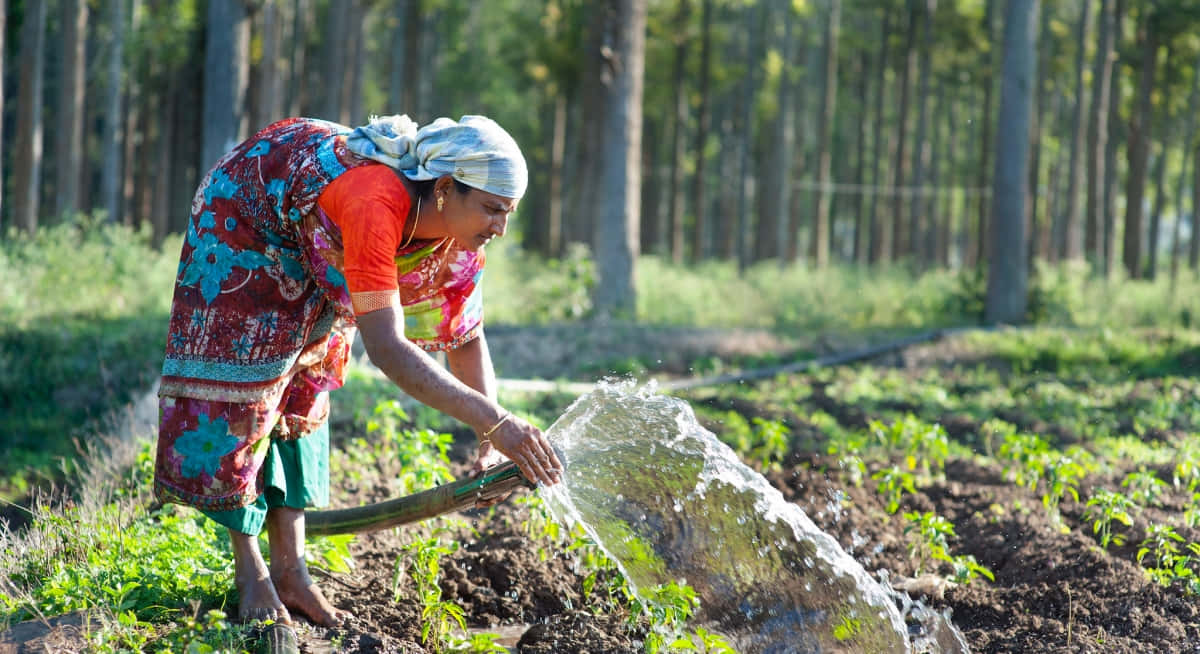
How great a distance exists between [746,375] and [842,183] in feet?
97.1

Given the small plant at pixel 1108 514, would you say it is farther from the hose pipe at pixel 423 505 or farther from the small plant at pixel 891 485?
the hose pipe at pixel 423 505

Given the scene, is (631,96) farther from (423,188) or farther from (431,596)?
(423,188)

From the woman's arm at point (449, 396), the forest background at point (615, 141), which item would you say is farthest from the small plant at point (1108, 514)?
the forest background at point (615, 141)

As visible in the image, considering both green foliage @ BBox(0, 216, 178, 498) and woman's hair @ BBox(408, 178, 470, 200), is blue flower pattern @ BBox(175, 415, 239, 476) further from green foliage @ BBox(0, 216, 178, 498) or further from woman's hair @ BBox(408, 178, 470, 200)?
green foliage @ BBox(0, 216, 178, 498)

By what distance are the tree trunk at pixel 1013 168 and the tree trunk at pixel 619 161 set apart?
171 inches

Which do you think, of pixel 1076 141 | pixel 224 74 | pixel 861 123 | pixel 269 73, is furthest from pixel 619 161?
pixel 861 123

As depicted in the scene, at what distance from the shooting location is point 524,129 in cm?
3300

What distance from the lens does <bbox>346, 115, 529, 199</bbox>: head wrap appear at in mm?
2740

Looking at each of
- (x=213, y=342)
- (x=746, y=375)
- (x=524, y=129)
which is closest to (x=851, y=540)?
(x=213, y=342)

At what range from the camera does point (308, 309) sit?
10.3ft

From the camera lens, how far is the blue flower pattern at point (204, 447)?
3.05 m

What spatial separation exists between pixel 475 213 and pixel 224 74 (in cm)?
811

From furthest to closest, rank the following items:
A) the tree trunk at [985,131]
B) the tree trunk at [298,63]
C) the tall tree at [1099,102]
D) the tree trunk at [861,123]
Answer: the tree trunk at [861,123], the tree trunk at [985,131], the tree trunk at [298,63], the tall tree at [1099,102]

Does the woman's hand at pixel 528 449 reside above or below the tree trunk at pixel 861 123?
below
